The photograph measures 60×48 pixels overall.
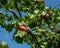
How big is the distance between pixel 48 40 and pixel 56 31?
313mm

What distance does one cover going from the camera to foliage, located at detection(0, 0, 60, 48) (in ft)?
13.9

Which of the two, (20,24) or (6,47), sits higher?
(20,24)

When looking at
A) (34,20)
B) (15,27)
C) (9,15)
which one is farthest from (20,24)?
(9,15)

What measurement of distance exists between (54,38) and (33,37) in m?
0.52

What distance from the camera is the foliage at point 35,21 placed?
13.9 ft

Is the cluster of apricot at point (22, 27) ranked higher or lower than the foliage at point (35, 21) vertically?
lower

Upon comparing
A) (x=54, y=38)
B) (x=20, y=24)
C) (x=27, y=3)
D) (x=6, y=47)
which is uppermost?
(x=27, y=3)

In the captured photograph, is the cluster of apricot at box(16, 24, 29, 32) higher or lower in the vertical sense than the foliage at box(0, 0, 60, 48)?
lower

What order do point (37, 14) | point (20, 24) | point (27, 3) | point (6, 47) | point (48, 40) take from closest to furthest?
point (6, 47) → point (20, 24) → point (37, 14) → point (27, 3) → point (48, 40)

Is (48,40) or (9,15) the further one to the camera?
(48,40)

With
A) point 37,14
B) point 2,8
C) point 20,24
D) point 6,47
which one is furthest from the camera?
point 37,14

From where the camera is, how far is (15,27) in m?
4.18

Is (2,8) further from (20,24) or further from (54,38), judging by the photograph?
(54,38)

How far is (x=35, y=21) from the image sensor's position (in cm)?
452
